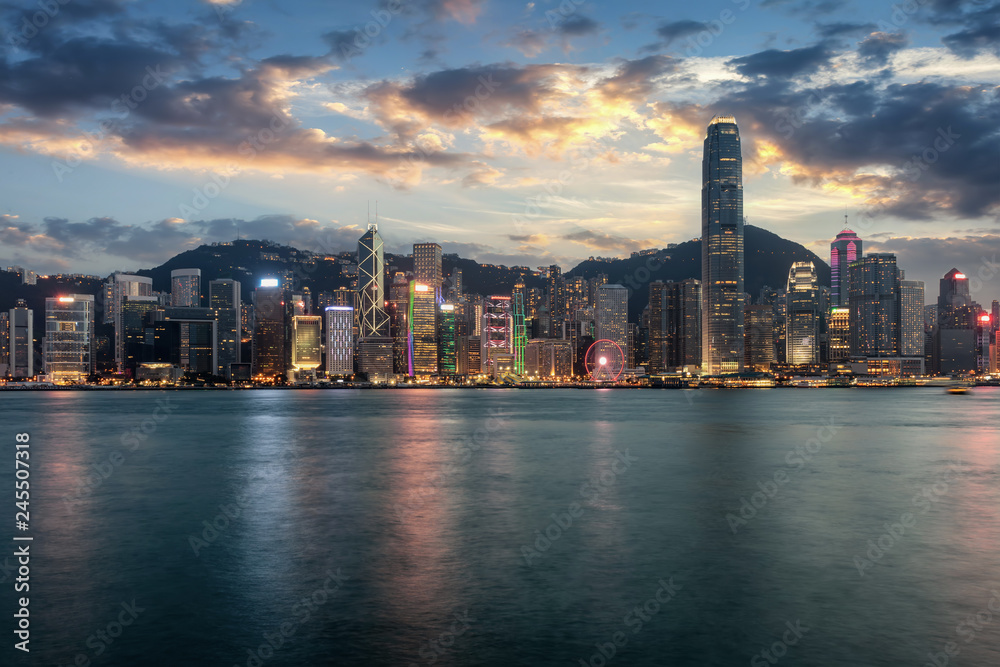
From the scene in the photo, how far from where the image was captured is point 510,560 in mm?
33875

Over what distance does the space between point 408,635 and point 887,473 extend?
52038 mm

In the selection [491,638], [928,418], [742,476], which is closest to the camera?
[491,638]

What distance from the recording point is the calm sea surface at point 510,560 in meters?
23.8

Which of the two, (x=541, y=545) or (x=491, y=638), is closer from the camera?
(x=491, y=638)

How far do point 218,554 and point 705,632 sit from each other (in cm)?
2187

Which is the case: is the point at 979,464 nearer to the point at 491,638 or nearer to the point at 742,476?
the point at 742,476

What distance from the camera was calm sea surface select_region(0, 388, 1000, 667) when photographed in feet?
78.0

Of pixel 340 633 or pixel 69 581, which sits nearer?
pixel 340 633

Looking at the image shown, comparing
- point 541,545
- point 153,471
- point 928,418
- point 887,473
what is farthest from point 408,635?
point 928,418

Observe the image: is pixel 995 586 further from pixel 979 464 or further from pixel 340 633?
pixel 979 464

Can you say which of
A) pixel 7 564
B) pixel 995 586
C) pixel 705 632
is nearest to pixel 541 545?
pixel 705 632

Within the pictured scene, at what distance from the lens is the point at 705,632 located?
24.9 metres

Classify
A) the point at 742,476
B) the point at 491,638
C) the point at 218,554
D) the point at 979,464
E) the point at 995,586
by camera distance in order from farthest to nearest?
the point at 979,464 → the point at 742,476 → the point at 218,554 → the point at 995,586 → the point at 491,638

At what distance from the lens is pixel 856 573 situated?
31.8 meters
